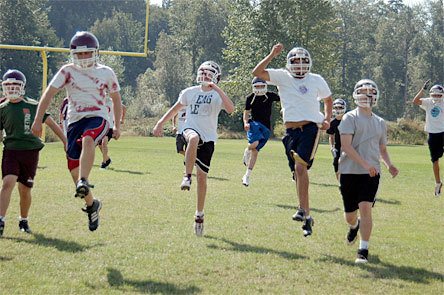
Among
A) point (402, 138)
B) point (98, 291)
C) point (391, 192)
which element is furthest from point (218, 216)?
point (402, 138)

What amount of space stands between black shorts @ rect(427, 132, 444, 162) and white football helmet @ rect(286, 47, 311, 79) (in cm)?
718

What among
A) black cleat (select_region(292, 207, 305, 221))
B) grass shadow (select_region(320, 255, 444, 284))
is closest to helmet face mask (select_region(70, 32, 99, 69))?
black cleat (select_region(292, 207, 305, 221))

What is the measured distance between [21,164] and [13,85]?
1047 millimetres

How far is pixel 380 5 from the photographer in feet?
409

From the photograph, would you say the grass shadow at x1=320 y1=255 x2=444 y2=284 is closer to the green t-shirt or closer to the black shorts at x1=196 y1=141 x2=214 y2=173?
the black shorts at x1=196 y1=141 x2=214 y2=173

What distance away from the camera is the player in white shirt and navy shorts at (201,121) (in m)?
9.55

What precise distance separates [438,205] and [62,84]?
8.27m

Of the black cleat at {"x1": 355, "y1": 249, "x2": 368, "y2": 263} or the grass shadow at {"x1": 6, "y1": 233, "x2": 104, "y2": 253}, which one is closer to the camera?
the black cleat at {"x1": 355, "y1": 249, "x2": 368, "y2": 263}

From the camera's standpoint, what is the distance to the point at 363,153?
7.87 m

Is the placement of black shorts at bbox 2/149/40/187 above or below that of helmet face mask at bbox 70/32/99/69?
below

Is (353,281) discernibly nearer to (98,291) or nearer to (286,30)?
(98,291)

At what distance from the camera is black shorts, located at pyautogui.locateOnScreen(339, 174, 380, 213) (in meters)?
7.83

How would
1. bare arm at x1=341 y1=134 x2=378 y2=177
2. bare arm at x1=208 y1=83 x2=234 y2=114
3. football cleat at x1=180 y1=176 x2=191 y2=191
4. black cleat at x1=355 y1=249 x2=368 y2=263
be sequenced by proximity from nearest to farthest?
bare arm at x1=341 y1=134 x2=378 y2=177 → black cleat at x1=355 y1=249 x2=368 y2=263 → bare arm at x1=208 y1=83 x2=234 y2=114 → football cleat at x1=180 y1=176 x2=191 y2=191

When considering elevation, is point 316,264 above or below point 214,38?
below
